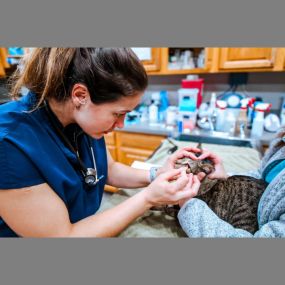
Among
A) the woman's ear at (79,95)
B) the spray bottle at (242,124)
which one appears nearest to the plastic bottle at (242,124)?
the spray bottle at (242,124)

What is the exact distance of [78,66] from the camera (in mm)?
550

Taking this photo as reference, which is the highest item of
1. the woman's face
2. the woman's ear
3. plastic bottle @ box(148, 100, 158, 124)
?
the woman's ear

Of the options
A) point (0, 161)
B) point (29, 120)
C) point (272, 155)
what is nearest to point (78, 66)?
point (29, 120)

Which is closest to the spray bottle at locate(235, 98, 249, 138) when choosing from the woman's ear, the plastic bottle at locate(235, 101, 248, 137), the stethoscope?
the plastic bottle at locate(235, 101, 248, 137)

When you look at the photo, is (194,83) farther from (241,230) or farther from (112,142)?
(241,230)

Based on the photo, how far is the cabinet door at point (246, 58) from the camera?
146 cm

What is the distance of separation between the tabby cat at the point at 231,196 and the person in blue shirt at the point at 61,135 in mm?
120

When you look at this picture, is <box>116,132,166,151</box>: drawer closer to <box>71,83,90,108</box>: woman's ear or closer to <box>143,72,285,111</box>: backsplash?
<box>143,72,285,111</box>: backsplash

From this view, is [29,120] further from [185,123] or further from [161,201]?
[185,123]

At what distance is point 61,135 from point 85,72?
21 cm

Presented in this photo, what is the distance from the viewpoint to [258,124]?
1.52m

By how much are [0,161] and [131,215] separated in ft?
1.24

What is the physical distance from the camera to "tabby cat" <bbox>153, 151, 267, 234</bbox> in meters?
0.69

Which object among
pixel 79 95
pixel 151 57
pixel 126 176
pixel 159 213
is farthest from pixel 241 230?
pixel 151 57
